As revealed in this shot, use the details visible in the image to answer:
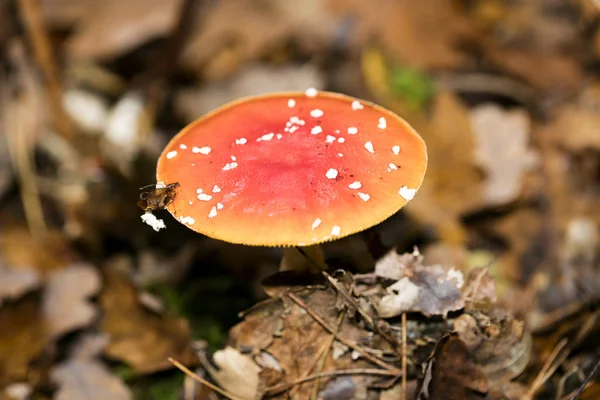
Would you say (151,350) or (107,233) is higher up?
(107,233)

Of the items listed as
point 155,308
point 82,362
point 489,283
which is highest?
point 489,283

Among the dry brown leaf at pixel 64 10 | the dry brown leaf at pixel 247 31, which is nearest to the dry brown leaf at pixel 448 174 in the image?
the dry brown leaf at pixel 247 31

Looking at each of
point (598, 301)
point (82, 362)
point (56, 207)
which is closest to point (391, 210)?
point (598, 301)

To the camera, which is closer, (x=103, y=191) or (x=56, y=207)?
(x=103, y=191)

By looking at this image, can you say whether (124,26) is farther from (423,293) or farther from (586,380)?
(586,380)

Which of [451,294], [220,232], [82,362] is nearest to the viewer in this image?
[220,232]

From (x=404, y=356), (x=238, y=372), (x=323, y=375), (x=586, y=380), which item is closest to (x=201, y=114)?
(x=238, y=372)

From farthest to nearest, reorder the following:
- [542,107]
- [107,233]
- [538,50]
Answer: [538,50] → [542,107] → [107,233]

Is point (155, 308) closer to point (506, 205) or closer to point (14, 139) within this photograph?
point (14, 139)
